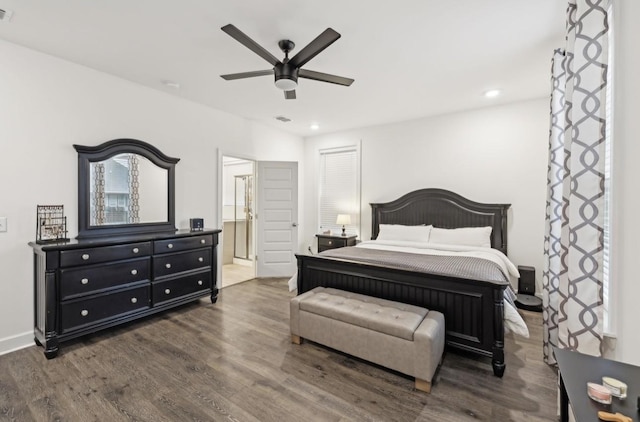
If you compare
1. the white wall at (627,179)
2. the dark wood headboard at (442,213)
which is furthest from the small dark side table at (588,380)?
the dark wood headboard at (442,213)

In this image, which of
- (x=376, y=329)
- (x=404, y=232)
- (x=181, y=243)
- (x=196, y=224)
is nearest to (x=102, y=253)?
(x=181, y=243)

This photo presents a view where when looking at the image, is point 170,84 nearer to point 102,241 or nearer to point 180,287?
point 102,241

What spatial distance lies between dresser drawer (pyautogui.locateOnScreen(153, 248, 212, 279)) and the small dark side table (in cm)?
350

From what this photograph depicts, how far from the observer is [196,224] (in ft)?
13.0

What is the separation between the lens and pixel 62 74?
293 cm

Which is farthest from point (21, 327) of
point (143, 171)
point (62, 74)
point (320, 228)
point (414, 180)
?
point (414, 180)

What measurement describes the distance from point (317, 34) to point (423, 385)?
9.51 ft

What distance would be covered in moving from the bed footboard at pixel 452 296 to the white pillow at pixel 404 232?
68.4 inches

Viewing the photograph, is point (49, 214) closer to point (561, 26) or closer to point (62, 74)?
point (62, 74)

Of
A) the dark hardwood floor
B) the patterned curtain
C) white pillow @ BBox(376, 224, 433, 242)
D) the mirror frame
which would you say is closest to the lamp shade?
white pillow @ BBox(376, 224, 433, 242)

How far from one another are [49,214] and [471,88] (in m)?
4.87

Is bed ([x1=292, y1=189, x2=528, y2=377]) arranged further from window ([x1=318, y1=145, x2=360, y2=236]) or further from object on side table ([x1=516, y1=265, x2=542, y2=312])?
window ([x1=318, y1=145, x2=360, y2=236])

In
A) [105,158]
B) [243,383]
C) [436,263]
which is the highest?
[105,158]

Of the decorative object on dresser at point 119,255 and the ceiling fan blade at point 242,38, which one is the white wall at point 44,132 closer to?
the decorative object on dresser at point 119,255
